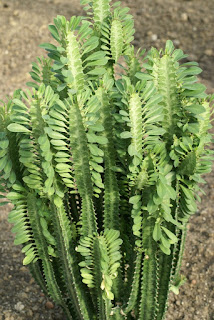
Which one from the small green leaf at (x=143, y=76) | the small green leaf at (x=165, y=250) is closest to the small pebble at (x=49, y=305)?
the small green leaf at (x=165, y=250)

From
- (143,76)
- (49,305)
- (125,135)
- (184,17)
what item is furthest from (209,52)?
(125,135)

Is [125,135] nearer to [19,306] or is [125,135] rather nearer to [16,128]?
[16,128]

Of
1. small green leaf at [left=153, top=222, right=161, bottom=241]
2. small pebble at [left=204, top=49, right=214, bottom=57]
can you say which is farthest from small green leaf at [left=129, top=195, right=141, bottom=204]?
small pebble at [left=204, top=49, right=214, bottom=57]

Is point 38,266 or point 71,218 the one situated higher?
point 71,218

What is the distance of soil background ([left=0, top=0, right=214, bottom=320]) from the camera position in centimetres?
204

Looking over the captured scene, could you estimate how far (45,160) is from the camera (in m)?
1.32

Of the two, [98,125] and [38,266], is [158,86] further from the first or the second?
[38,266]

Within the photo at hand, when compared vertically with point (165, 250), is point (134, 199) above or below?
above

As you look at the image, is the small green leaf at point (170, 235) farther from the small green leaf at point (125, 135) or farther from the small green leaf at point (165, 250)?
the small green leaf at point (125, 135)

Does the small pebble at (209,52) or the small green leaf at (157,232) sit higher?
the small pebble at (209,52)

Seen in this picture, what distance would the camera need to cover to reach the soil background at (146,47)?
2.04 meters

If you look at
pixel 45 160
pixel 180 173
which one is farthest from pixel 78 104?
pixel 180 173

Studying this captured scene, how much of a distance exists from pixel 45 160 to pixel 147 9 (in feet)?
11.5

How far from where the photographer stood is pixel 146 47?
413cm
